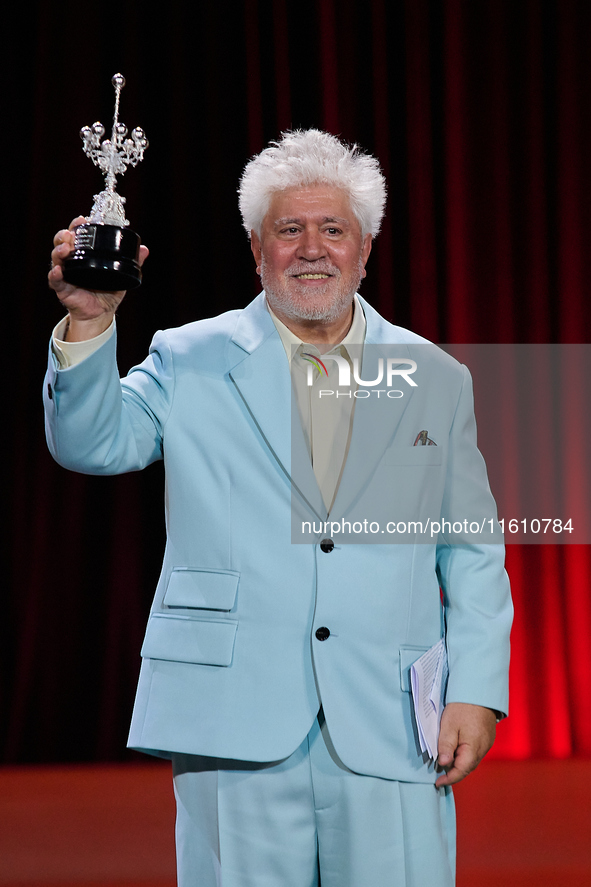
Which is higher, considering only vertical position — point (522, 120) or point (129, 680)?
point (522, 120)

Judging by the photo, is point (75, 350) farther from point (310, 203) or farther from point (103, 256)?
point (310, 203)

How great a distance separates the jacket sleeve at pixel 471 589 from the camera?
126cm

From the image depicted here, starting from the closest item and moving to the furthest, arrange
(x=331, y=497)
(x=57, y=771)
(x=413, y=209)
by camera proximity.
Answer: (x=331, y=497), (x=57, y=771), (x=413, y=209)

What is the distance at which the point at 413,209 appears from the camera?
3293 mm

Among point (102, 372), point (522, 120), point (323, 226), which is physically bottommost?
point (102, 372)

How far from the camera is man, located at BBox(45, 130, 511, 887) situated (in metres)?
1.17

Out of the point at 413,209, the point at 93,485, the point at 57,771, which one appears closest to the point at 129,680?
the point at 57,771

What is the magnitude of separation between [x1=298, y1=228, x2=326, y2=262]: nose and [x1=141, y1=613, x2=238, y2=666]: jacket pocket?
1.93 ft

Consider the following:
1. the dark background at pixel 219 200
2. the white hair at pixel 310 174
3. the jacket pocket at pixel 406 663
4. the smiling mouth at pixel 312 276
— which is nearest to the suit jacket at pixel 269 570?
the jacket pocket at pixel 406 663

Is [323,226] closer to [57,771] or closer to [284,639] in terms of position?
[284,639]

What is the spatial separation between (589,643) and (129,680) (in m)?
1.73

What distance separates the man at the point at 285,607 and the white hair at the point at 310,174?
239 millimetres

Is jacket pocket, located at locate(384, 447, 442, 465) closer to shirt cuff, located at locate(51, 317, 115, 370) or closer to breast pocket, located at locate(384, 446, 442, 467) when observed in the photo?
breast pocket, located at locate(384, 446, 442, 467)

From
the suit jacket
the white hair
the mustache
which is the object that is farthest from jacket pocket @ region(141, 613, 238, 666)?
the white hair
